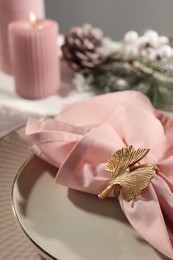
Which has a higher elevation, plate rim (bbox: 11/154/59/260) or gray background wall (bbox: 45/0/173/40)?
plate rim (bbox: 11/154/59/260)

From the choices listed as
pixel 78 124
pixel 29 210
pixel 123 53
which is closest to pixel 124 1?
pixel 123 53

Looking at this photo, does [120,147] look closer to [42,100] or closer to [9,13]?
[42,100]

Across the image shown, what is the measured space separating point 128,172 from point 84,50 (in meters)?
0.30

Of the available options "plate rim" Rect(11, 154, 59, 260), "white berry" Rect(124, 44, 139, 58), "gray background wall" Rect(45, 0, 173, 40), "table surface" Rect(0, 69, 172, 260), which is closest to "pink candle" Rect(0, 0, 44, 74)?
"table surface" Rect(0, 69, 172, 260)

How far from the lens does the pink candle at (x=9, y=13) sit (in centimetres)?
64

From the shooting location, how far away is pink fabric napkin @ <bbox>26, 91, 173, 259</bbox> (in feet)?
1.03

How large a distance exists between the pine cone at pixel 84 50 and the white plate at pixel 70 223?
244 mm

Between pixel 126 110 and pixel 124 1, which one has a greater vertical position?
pixel 126 110

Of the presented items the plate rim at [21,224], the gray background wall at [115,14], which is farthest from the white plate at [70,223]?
the gray background wall at [115,14]

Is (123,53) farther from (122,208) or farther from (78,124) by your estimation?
(122,208)

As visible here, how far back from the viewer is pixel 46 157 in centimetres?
39

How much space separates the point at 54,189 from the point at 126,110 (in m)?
0.11

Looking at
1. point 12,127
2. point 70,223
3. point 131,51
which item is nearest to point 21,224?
point 70,223

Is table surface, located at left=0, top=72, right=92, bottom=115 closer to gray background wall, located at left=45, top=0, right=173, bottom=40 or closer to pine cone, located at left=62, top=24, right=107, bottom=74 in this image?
pine cone, located at left=62, top=24, right=107, bottom=74
